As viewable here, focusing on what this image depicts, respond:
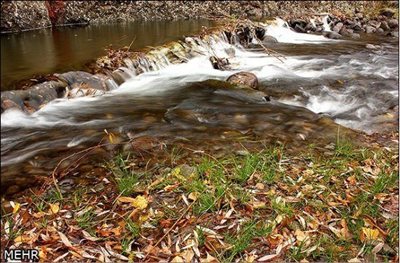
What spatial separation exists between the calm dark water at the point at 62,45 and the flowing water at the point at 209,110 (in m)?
1.29

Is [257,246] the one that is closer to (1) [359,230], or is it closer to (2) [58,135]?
(1) [359,230]

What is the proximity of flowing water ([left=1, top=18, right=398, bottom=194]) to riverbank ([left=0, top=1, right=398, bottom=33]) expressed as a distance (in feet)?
15.9

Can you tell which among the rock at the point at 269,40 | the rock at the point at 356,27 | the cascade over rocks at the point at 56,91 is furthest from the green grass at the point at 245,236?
the rock at the point at 356,27

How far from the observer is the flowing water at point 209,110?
547 cm

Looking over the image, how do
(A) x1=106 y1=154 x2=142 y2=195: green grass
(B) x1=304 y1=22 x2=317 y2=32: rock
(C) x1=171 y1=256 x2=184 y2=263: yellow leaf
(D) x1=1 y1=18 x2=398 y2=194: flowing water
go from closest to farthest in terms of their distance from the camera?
(C) x1=171 y1=256 x2=184 y2=263: yellow leaf
(A) x1=106 y1=154 x2=142 y2=195: green grass
(D) x1=1 y1=18 x2=398 y2=194: flowing water
(B) x1=304 y1=22 x2=317 y2=32: rock

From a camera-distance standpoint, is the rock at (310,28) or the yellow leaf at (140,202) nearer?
the yellow leaf at (140,202)

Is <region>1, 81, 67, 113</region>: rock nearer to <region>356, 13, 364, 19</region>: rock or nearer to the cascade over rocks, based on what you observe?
the cascade over rocks

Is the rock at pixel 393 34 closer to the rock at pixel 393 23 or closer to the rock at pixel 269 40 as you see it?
the rock at pixel 393 23

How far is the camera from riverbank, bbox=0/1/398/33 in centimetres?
1527

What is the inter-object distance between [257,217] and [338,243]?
0.78 m

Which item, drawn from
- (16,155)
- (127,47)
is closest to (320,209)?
(16,155)

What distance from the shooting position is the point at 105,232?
A: 134 inches

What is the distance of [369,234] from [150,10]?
20707mm

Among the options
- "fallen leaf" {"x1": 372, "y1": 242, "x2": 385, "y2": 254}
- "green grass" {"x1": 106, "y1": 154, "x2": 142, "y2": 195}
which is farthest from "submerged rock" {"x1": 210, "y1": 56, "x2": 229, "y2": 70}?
"fallen leaf" {"x1": 372, "y1": 242, "x2": 385, "y2": 254}
